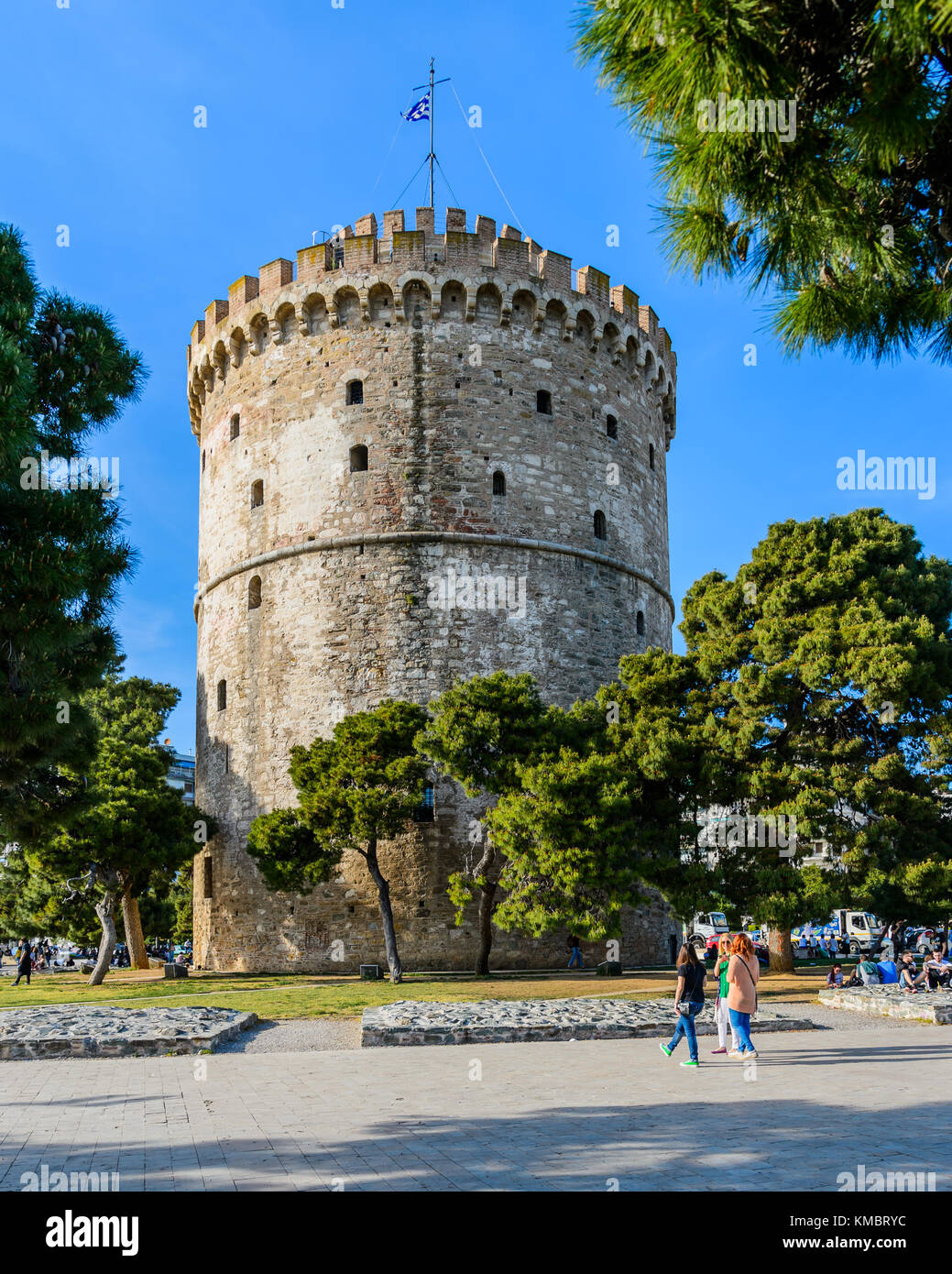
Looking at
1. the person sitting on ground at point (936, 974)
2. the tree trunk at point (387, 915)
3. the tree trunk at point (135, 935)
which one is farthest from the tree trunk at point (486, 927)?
the tree trunk at point (135, 935)

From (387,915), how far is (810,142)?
18.0m

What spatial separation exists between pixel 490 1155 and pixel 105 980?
20.7m

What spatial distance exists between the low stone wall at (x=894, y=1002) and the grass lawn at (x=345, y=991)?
1.02 meters

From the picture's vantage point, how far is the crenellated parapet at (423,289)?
25.0 metres

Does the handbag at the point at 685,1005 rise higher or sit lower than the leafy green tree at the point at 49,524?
lower

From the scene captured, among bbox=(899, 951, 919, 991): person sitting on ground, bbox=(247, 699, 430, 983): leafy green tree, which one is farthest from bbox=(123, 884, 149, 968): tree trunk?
bbox=(899, 951, 919, 991): person sitting on ground

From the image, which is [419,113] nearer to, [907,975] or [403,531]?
[403,531]

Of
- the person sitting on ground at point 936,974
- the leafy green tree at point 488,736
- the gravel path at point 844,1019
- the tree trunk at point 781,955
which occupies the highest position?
the leafy green tree at point 488,736

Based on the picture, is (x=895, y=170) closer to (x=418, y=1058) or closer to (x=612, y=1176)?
(x=612, y=1176)

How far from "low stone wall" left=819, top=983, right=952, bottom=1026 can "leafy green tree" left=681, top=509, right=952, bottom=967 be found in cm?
177

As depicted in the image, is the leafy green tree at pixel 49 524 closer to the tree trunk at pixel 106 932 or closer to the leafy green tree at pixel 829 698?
the leafy green tree at pixel 829 698

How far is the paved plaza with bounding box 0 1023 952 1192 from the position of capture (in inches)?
208

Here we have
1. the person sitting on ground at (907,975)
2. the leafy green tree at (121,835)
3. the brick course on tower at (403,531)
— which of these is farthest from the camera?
the brick course on tower at (403,531)
